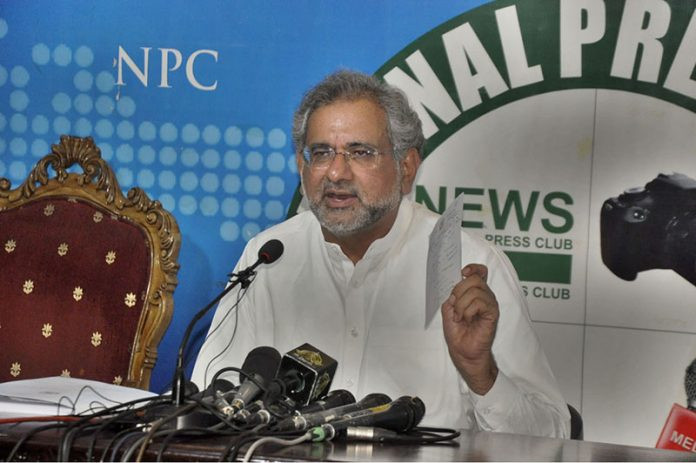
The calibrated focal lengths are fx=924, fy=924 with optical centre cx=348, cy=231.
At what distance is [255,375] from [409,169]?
1.56m

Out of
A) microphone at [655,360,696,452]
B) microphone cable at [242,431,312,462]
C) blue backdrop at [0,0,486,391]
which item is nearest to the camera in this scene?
microphone cable at [242,431,312,462]

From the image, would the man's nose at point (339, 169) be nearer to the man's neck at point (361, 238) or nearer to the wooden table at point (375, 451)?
the man's neck at point (361, 238)

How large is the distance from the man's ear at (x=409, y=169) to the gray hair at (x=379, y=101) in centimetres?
2

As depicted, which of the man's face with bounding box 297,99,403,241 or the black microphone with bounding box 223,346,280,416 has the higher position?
the man's face with bounding box 297,99,403,241

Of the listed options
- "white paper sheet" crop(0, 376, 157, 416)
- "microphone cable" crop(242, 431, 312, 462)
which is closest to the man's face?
"white paper sheet" crop(0, 376, 157, 416)

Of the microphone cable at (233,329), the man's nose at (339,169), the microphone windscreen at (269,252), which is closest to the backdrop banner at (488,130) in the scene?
the microphone cable at (233,329)

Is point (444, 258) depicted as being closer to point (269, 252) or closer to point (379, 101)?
point (379, 101)

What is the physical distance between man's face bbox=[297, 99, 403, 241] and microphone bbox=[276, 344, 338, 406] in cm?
127

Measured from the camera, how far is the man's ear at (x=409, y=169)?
3477mm

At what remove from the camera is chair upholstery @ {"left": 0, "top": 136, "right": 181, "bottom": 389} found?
342 centimetres

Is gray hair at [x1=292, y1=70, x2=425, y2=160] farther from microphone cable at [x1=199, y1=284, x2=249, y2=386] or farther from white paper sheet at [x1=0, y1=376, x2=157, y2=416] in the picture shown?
white paper sheet at [x1=0, y1=376, x2=157, y2=416]

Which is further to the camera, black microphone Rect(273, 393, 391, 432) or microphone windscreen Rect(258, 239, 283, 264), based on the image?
microphone windscreen Rect(258, 239, 283, 264)

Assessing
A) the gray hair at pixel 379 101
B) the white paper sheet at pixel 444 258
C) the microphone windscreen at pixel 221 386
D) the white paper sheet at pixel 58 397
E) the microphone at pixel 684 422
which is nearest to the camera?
the microphone windscreen at pixel 221 386

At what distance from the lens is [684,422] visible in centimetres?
335
